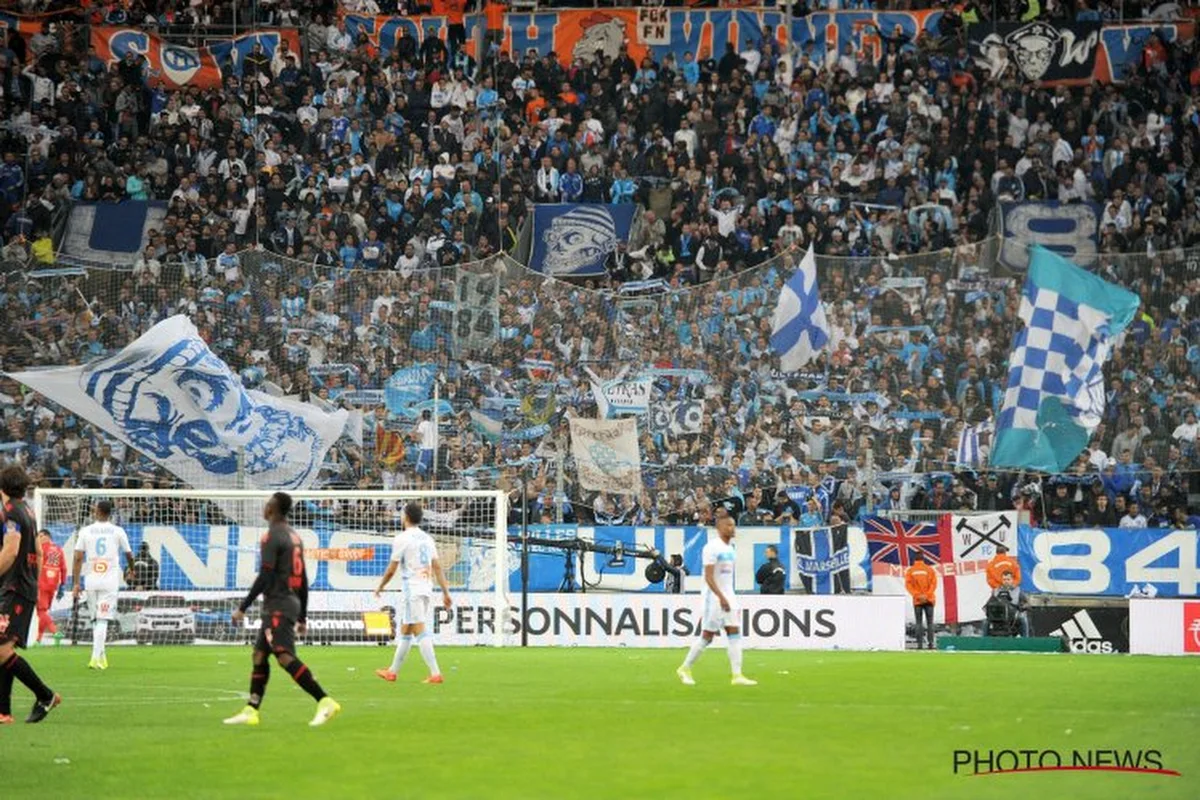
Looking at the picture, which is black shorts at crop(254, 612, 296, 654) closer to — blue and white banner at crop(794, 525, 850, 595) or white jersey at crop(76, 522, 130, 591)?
white jersey at crop(76, 522, 130, 591)

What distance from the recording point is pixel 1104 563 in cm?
3062

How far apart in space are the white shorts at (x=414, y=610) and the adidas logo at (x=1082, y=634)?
13.9 m

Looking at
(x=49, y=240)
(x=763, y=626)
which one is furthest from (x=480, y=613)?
(x=49, y=240)

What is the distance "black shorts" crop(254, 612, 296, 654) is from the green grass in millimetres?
716

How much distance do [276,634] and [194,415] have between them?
613 inches

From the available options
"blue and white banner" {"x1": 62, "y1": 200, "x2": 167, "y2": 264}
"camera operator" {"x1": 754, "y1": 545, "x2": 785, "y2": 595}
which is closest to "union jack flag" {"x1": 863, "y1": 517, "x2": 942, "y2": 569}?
"camera operator" {"x1": 754, "y1": 545, "x2": 785, "y2": 595}

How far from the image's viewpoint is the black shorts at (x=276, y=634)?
1434 cm

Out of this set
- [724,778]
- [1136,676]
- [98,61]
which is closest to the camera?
[724,778]

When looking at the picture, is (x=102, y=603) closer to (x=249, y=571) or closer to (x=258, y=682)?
(x=249, y=571)

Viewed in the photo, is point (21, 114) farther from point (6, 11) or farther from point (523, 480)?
point (523, 480)

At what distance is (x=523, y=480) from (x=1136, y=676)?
10.9 m

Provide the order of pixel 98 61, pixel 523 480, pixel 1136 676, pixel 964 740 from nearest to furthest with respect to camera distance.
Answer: pixel 964 740 → pixel 1136 676 → pixel 523 480 → pixel 98 61

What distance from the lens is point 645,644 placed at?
1204 inches

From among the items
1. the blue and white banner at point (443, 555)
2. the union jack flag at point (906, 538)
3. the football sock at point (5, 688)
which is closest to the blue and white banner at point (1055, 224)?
the union jack flag at point (906, 538)
